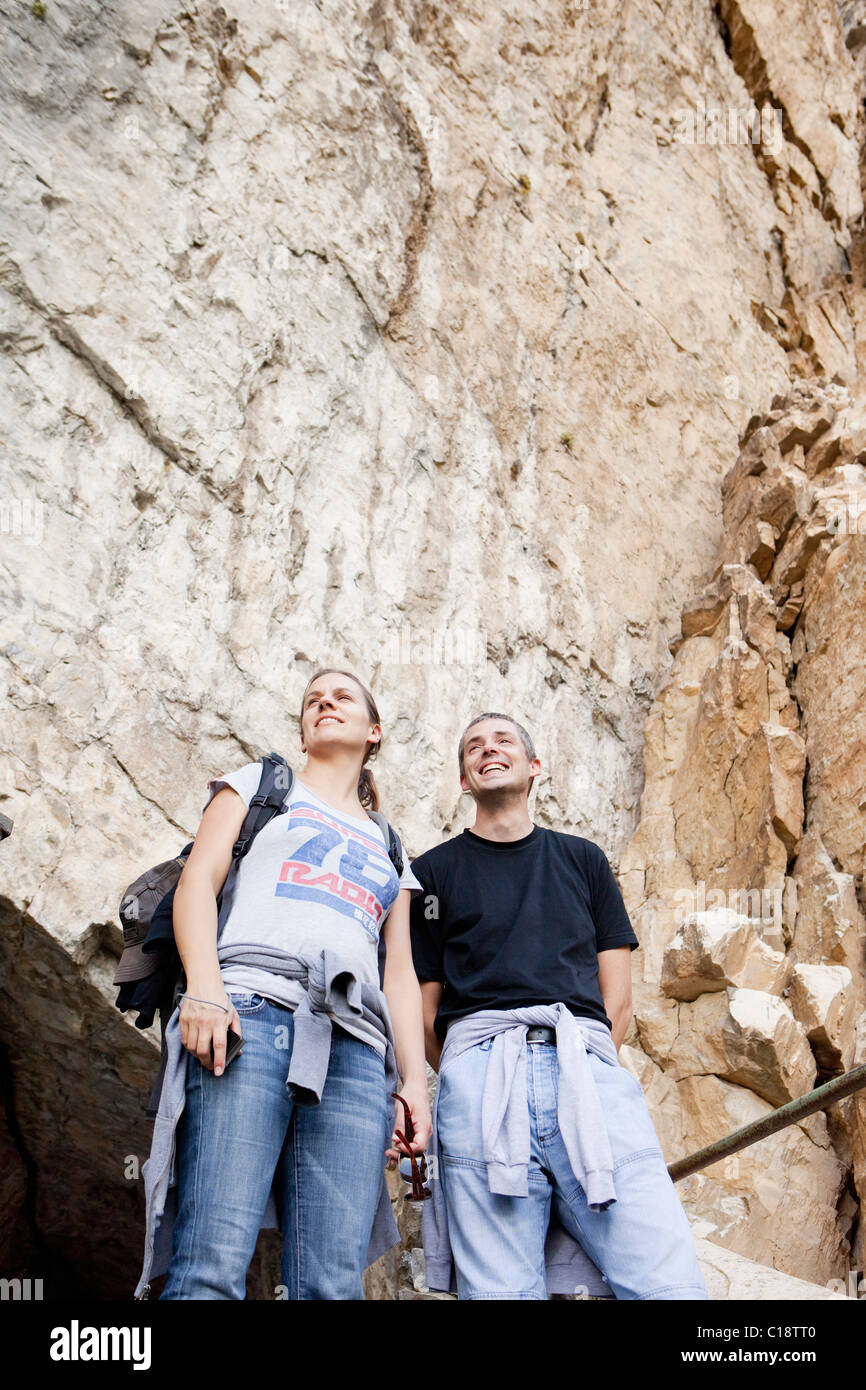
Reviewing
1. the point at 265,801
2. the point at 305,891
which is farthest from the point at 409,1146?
the point at 265,801

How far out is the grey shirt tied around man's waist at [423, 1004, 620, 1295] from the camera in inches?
120

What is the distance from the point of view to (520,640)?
7.21 metres

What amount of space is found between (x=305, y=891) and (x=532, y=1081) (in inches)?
34.5

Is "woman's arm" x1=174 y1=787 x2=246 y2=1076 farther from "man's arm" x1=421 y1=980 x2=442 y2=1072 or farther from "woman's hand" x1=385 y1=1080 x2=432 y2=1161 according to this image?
"man's arm" x1=421 y1=980 x2=442 y2=1072

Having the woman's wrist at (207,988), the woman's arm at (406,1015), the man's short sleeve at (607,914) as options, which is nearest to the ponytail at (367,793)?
the woman's arm at (406,1015)

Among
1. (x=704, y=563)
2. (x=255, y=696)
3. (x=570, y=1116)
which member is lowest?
(x=570, y=1116)

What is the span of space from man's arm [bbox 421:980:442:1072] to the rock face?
3.53 feet

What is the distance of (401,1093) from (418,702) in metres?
3.26

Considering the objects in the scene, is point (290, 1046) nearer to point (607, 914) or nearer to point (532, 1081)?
point (532, 1081)

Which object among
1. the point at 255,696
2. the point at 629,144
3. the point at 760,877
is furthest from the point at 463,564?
the point at 629,144
